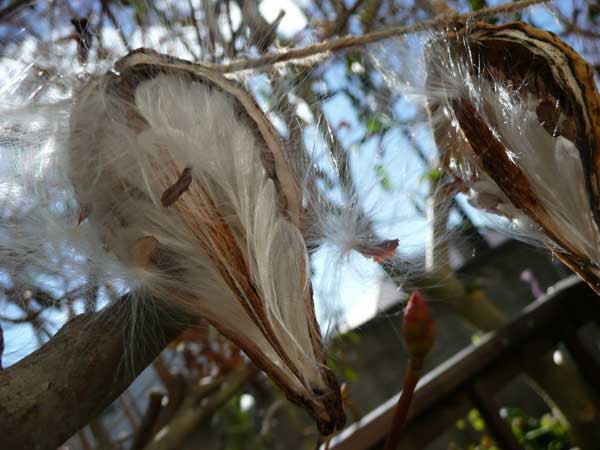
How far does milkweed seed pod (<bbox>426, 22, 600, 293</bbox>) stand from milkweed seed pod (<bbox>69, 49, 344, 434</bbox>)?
173 mm

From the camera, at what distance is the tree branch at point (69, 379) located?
339 millimetres

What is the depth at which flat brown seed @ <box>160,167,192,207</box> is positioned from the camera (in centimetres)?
39

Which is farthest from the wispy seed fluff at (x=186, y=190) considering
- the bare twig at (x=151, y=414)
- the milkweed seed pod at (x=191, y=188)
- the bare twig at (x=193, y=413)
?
the bare twig at (x=193, y=413)

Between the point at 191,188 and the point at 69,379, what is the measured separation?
0.49 ft

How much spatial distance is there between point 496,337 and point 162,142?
74 cm

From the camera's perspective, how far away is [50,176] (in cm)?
46

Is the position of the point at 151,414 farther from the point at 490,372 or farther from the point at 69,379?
the point at 69,379

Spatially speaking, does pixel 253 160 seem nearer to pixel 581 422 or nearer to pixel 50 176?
pixel 50 176

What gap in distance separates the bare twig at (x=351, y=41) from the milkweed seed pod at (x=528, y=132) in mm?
17

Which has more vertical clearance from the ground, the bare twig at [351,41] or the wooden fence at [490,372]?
the bare twig at [351,41]

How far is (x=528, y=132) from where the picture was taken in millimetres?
491

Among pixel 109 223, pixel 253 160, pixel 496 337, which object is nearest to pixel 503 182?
pixel 253 160

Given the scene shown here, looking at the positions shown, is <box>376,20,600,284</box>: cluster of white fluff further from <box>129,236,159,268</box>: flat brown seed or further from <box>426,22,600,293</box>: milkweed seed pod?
<box>129,236,159,268</box>: flat brown seed

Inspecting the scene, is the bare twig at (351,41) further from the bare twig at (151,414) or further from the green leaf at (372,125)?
the bare twig at (151,414)
